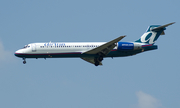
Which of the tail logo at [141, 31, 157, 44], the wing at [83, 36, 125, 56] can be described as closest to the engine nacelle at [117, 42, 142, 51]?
the wing at [83, 36, 125, 56]

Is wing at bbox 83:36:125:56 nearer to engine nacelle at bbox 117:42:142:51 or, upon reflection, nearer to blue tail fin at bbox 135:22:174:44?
engine nacelle at bbox 117:42:142:51

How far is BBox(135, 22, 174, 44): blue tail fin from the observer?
3872cm

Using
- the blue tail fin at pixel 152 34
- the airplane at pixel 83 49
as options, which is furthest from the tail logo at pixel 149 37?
the airplane at pixel 83 49

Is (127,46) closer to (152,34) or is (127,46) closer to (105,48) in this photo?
(105,48)

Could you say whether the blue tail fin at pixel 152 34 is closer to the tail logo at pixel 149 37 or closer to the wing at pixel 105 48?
the tail logo at pixel 149 37

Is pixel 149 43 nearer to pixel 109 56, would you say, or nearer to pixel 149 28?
pixel 149 28

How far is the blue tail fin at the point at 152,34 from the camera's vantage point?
3872cm

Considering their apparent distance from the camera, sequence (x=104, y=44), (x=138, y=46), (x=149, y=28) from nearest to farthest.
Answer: (x=104, y=44)
(x=138, y=46)
(x=149, y=28)

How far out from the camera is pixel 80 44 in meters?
36.7

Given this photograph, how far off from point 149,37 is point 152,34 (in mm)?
642

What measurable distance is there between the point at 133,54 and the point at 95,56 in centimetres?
481

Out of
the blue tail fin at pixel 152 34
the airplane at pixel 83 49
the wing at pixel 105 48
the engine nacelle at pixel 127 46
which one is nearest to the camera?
the wing at pixel 105 48

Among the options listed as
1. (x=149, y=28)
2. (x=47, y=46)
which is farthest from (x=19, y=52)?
(x=149, y=28)

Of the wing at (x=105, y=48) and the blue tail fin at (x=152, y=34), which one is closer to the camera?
the wing at (x=105, y=48)
